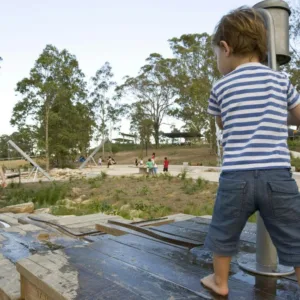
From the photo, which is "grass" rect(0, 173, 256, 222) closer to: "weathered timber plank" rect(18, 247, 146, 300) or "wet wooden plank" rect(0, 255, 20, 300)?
"wet wooden plank" rect(0, 255, 20, 300)

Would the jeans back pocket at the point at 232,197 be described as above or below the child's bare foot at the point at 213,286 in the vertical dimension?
above

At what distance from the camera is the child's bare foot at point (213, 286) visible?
1.58m

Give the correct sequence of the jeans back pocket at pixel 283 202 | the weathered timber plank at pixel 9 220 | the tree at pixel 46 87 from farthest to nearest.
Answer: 1. the tree at pixel 46 87
2. the weathered timber plank at pixel 9 220
3. the jeans back pocket at pixel 283 202

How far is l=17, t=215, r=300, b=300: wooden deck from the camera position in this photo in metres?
1.58

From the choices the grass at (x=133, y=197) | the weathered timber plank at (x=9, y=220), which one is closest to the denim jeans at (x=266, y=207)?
the weathered timber plank at (x=9, y=220)

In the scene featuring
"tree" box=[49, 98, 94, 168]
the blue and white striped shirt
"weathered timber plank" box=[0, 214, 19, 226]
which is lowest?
"weathered timber plank" box=[0, 214, 19, 226]

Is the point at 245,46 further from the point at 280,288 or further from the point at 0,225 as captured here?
the point at 0,225

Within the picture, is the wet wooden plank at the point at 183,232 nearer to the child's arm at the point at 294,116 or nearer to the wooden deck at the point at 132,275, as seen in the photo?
the wooden deck at the point at 132,275

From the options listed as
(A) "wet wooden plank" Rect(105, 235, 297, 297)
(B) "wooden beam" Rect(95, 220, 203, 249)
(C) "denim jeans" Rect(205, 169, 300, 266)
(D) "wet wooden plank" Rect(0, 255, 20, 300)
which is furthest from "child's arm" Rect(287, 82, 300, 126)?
(D) "wet wooden plank" Rect(0, 255, 20, 300)

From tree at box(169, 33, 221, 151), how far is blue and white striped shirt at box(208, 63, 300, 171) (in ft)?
90.0

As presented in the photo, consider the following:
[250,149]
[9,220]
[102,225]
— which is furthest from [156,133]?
[250,149]

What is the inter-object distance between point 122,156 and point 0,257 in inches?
1474

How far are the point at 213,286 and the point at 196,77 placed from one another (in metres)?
30.8

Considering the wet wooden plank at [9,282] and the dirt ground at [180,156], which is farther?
the dirt ground at [180,156]
